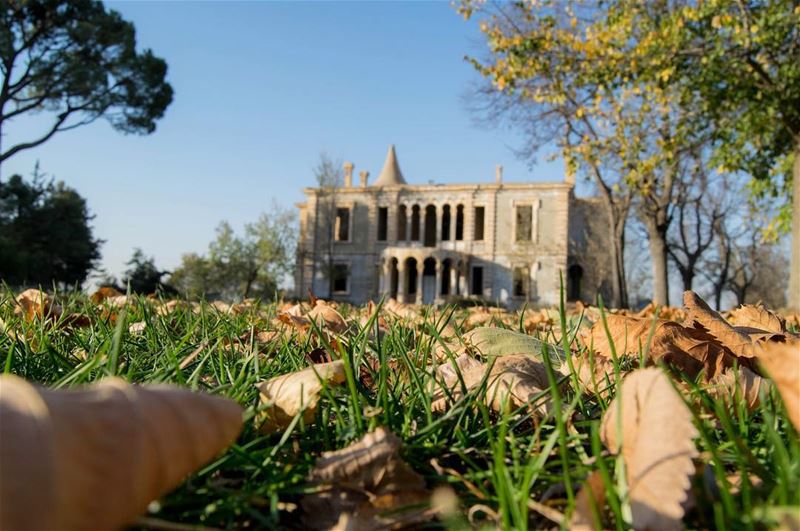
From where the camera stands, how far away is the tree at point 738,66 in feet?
26.1

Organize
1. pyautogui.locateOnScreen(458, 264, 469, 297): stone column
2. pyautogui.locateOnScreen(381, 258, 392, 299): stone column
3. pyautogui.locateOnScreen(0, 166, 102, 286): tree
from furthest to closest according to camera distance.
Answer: pyautogui.locateOnScreen(381, 258, 392, 299): stone column
pyautogui.locateOnScreen(458, 264, 469, 297): stone column
pyautogui.locateOnScreen(0, 166, 102, 286): tree

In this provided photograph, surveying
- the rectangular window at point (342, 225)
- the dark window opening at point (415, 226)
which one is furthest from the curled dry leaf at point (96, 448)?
the rectangular window at point (342, 225)

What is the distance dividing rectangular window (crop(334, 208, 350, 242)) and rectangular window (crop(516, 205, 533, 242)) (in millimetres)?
10659

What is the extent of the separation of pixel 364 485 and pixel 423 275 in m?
37.6

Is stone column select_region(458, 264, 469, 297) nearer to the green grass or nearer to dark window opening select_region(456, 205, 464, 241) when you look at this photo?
dark window opening select_region(456, 205, 464, 241)

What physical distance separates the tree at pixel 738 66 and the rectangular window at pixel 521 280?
2534 centimetres

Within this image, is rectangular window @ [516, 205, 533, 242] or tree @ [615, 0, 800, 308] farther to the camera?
rectangular window @ [516, 205, 533, 242]

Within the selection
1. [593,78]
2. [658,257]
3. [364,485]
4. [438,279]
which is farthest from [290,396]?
[438,279]

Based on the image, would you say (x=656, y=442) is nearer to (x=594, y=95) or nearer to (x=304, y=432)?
(x=304, y=432)

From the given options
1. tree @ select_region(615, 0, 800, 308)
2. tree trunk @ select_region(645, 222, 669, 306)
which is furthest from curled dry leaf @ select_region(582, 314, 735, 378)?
tree trunk @ select_region(645, 222, 669, 306)

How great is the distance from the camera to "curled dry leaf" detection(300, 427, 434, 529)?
631 millimetres

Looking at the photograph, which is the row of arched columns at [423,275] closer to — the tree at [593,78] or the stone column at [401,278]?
the stone column at [401,278]

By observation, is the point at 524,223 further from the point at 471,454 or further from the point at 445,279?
the point at 471,454

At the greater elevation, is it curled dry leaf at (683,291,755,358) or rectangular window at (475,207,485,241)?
rectangular window at (475,207,485,241)
